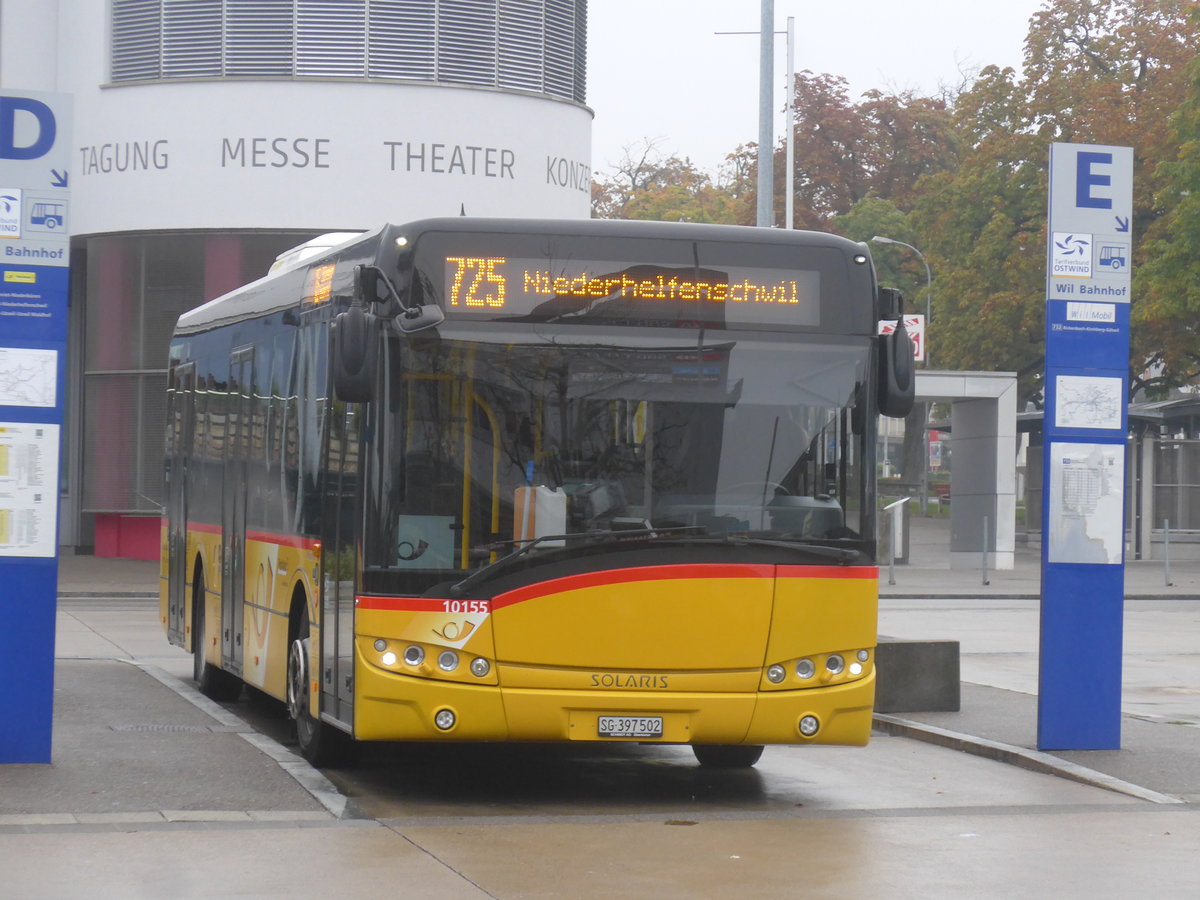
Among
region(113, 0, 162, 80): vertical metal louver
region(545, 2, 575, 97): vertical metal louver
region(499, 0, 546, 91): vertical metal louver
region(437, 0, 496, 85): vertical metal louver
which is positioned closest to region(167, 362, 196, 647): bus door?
region(437, 0, 496, 85): vertical metal louver

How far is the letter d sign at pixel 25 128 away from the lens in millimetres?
10257

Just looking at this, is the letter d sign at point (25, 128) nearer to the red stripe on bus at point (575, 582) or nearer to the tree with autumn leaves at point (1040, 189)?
the red stripe on bus at point (575, 582)

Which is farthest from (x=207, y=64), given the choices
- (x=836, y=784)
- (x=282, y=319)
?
(x=836, y=784)

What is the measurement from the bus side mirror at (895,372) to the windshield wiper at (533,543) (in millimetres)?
1342

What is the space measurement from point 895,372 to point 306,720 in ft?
12.4

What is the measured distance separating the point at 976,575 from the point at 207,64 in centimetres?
1600

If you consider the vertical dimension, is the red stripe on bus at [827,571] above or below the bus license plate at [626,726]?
above

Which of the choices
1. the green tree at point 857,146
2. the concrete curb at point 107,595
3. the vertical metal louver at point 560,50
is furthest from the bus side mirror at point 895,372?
the green tree at point 857,146

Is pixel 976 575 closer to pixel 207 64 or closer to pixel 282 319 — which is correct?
pixel 207 64

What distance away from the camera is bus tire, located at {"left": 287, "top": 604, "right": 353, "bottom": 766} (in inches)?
428

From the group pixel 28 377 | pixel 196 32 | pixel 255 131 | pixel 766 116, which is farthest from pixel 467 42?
pixel 28 377

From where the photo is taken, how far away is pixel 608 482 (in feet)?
31.4

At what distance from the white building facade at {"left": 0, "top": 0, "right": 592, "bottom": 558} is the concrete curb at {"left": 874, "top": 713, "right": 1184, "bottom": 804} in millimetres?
20717

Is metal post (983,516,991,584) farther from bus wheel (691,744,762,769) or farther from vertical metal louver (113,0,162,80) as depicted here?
bus wheel (691,744,762,769)
